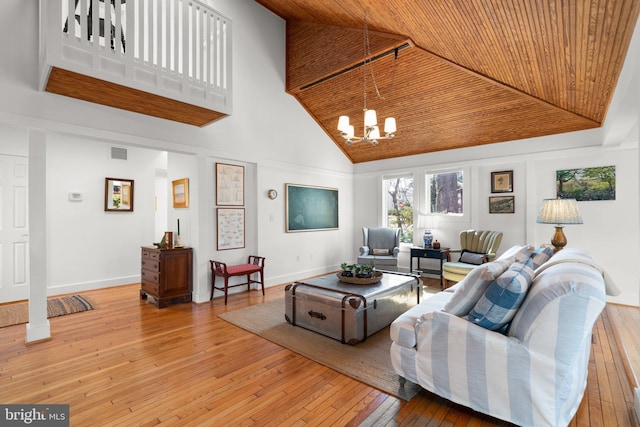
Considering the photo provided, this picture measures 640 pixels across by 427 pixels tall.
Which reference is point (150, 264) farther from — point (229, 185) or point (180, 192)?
point (229, 185)

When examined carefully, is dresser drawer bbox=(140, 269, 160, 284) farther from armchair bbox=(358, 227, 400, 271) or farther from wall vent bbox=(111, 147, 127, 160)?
armchair bbox=(358, 227, 400, 271)

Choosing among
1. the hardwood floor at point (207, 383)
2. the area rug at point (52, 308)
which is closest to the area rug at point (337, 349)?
the hardwood floor at point (207, 383)

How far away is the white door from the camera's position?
4465 mm

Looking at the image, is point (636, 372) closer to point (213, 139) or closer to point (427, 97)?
point (427, 97)

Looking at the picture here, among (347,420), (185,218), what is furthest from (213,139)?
(347,420)

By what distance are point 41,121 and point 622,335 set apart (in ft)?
21.3

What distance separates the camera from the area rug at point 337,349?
2355 millimetres

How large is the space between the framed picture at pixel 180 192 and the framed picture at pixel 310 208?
1748 millimetres

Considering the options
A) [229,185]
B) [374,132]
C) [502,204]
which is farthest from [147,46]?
[502,204]

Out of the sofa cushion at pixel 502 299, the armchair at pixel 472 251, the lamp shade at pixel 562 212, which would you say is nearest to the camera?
the sofa cushion at pixel 502 299

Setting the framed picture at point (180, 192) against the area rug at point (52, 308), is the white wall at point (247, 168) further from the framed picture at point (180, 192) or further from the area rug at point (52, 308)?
the area rug at point (52, 308)

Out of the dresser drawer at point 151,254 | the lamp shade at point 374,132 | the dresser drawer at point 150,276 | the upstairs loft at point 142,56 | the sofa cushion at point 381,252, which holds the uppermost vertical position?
the upstairs loft at point 142,56

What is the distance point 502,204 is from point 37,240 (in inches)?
254

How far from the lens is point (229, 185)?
4930 millimetres
